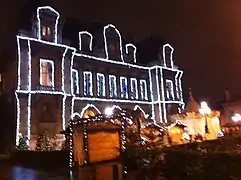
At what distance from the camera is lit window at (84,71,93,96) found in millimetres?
33031

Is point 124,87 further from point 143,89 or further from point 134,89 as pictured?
point 143,89

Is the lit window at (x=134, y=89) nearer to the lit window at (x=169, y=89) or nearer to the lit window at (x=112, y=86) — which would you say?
the lit window at (x=112, y=86)

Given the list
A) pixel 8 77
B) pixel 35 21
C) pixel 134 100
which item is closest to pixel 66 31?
pixel 35 21

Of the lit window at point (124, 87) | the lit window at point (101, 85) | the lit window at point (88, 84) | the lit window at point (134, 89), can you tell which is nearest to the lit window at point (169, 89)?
the lit window at point (134, 89)

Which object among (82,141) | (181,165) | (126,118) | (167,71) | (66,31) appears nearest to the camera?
(181,165)

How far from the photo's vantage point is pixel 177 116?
27656 mm

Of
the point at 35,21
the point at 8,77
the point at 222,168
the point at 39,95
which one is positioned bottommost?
the point at 222,168

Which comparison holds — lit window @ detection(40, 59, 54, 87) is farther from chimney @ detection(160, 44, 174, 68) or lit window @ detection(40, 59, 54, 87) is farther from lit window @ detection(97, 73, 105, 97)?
chimney @ detection(160, 44, 174, 68)

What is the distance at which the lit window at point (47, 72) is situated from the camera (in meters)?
28.7

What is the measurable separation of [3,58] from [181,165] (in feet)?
92.4

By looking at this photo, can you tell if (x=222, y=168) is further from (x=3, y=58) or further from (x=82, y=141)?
(x=3, y=58)

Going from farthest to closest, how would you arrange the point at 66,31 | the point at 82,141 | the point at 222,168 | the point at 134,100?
the point at 134,100
the point at 66,31
the point at 82,141
the point at 222,168

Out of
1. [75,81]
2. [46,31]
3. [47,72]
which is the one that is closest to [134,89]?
[75,81]

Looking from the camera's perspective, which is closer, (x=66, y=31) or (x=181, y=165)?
(x=181, y=165)
